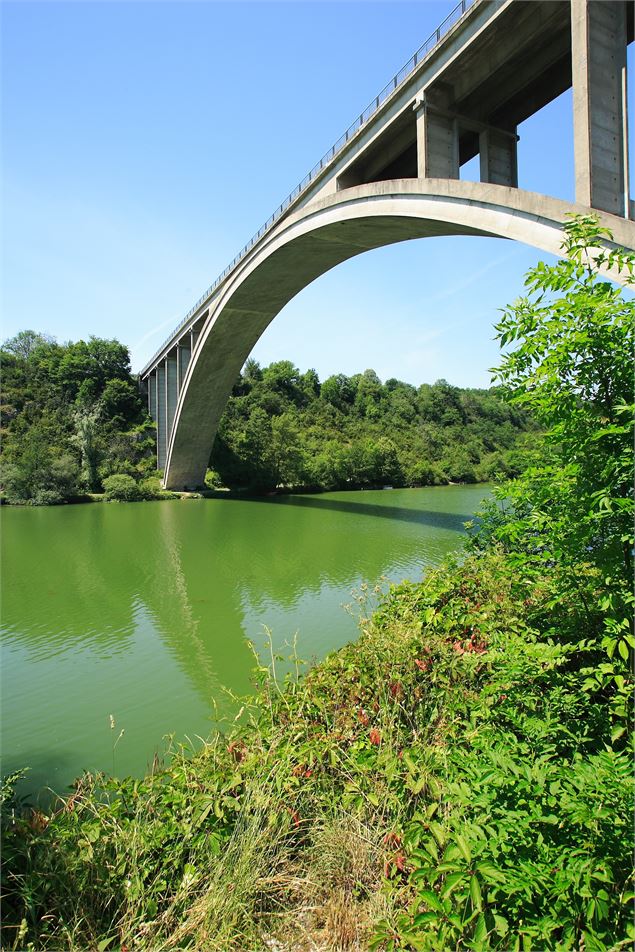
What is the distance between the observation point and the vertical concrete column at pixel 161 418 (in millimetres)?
25812

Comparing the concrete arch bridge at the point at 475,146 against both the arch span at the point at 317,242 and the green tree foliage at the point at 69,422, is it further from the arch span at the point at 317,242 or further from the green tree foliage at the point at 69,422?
the green tree foliage at the point at 69,422

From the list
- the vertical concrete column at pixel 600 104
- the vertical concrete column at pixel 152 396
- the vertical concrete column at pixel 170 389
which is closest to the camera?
the vertical concrete column at pixel 600 104

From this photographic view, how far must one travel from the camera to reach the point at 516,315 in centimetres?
228

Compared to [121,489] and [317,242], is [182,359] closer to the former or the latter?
[121,489]

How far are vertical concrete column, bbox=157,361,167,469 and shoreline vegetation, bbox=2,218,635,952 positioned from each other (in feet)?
80.2

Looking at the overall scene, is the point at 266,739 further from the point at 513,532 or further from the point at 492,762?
the point at 513,532

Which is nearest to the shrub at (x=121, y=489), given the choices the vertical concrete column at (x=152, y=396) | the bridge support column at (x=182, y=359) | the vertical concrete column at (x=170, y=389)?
the vertical concrete column at (x=170, y=389)

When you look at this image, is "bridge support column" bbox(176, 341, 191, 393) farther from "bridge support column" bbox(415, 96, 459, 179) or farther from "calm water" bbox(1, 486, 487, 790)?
"bridge support column" bbox(415, 96, 459, 179)

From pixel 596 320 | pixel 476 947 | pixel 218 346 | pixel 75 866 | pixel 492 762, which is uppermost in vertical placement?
pixel 218 346

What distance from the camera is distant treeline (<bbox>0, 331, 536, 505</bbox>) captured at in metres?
23.4

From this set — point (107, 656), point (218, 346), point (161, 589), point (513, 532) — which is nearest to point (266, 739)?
point (513, 532)

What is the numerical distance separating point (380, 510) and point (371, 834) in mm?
17110

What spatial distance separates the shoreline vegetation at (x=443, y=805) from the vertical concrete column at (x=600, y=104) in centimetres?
489

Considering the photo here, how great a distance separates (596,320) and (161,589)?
25.5ft
